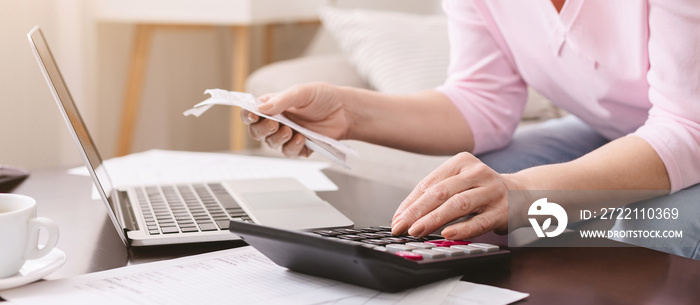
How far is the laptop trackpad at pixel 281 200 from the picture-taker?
2.53 feet

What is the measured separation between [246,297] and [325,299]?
5 cm

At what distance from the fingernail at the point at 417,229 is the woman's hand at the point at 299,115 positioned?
0.86 feet

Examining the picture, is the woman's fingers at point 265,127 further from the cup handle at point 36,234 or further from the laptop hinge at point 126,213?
the cup handle at point 36,234

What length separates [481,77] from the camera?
1.12 m

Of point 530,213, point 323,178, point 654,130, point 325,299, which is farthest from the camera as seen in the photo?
point 323,178

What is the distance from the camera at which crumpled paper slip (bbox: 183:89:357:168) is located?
0.69 metres

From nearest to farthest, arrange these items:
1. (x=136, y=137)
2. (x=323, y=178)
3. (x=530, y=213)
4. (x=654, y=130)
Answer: (x=530, y=213) < (x=654, y=130) < (x=323, y=178) < (x=136, y=137)

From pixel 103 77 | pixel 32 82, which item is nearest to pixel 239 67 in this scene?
pixel 103 77

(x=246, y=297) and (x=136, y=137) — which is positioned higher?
(x=246, y=297)

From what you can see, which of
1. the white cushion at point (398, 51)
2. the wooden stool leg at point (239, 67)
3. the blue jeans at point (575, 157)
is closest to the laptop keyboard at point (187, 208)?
Answer: the blue jeans at point (575, 157)

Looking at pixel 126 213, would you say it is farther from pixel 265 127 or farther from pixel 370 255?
pixel 370 255

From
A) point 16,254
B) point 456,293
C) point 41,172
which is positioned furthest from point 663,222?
point 41,172

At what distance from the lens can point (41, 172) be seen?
3.35 ft

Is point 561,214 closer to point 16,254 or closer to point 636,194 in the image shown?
point 636,194
